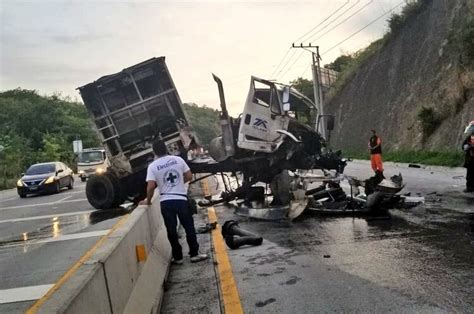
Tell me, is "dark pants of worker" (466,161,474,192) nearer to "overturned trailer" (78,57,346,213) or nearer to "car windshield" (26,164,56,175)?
"overturned trailer" (78,57,346,213)

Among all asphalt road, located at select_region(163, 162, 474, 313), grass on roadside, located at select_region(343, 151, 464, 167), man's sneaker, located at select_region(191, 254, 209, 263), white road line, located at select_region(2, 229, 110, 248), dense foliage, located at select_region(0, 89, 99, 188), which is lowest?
asphalt road, located at select_region(163, 162, 474, 313)

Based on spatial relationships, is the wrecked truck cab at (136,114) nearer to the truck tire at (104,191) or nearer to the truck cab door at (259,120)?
the truck tire at (104,191)

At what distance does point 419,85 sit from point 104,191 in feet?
78.9

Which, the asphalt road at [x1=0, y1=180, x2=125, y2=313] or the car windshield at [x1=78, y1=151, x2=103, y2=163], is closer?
the asphalt road at [x1=0, y1=180, x2=125, y2=313]

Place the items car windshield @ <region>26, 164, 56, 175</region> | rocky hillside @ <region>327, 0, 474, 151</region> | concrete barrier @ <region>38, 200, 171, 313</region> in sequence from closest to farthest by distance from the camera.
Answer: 1. concrete barrier @ <region>38, 200, 171, 313</region>
2. car windshield @ <region>26, 164, 56, 175</region>
3. rocky hillside @ <region>327, 0, 474, 151</region>

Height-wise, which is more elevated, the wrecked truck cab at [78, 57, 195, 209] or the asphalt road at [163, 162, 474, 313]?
the wrecked truck cab at [78, 57, 195, 209]

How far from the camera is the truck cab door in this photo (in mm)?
11953

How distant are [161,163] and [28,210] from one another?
12.2m

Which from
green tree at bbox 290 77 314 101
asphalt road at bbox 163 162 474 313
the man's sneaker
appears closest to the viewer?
asphalt road at bbox 163 162 474 313

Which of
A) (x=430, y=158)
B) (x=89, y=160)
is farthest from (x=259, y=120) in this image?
(x=89, y=160)

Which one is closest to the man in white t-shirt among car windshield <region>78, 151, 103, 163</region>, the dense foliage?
car windshield <region>78, 151, 103, 163</region>

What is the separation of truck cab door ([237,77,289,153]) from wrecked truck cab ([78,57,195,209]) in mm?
2352

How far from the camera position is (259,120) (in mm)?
12000

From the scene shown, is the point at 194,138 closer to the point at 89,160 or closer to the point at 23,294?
the point at 23,294
